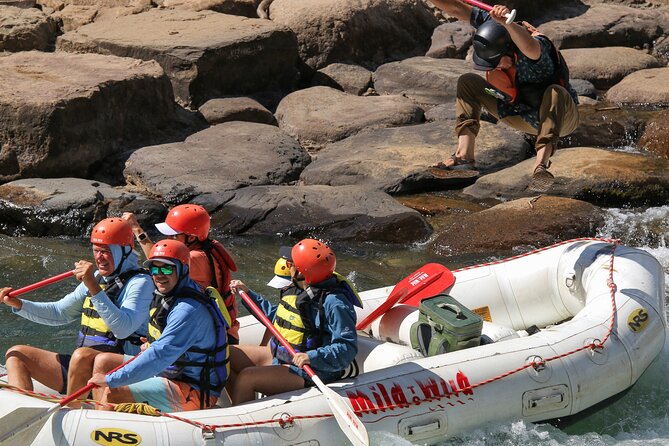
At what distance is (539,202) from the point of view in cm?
1012

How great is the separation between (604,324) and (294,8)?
354 inches

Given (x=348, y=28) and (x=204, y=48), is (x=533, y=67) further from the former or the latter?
(x=348, y=28)

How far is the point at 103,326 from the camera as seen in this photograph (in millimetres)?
5777

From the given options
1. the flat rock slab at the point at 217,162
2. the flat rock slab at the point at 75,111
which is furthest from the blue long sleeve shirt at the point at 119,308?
the flat rock slab at the point at 75,111

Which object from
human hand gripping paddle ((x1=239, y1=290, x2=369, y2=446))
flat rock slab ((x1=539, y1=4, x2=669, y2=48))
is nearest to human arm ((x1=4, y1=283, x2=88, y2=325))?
human hand gripping paddle ((x1=239, y1=290, x2=369, y2=446))

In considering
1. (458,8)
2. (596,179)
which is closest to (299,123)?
(596,179)

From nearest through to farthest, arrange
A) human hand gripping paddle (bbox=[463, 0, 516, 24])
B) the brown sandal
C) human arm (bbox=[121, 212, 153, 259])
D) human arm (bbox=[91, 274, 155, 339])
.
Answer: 1. human arm (bbox=[91, 274, 155, 339])
2. human arm (bbox=[121, 212, 153, 259])
3. human hand gripping paddle (bbox=[463, 0, 516, 24])
4. the brown sandal

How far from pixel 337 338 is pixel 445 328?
1.04 m

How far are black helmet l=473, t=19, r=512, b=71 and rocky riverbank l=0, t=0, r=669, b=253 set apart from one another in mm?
2585

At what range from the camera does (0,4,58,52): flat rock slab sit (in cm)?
1348

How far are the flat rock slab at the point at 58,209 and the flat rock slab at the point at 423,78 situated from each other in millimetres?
4851

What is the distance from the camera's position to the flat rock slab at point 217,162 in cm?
1073

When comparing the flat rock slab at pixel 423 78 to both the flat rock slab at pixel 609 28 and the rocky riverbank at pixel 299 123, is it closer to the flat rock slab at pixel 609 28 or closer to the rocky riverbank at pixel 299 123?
the rocky riverbank at pixel 299 123

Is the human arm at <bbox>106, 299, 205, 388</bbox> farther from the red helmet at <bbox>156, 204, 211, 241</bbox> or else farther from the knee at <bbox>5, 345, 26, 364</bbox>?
the red helmet at <bbox>156, 204, 211, 241</bbox>
